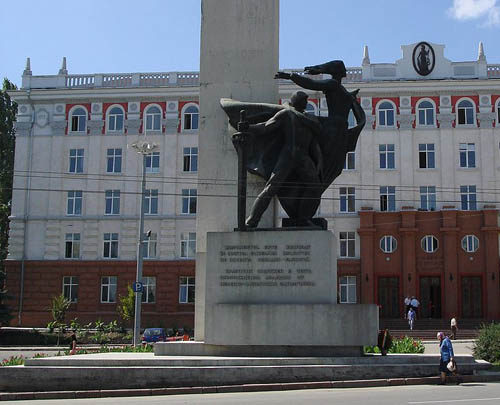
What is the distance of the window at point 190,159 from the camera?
55.7m

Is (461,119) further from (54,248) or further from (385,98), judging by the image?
(54,248)

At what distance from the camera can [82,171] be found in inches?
2218

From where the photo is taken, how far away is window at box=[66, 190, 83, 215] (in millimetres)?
55906

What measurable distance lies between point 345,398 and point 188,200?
4350 centimetres

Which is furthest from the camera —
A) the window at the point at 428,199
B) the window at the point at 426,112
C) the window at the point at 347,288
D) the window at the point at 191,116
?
the window at the point at 191,116

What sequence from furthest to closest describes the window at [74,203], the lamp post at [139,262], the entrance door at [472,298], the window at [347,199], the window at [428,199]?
the window at [74,203] → the window at [347,199] → the window at [428,199] → the entrance door at [472,298] → the lamp post at [139,262]

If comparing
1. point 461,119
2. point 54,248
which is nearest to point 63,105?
point 54,248

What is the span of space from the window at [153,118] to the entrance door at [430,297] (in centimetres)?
2366

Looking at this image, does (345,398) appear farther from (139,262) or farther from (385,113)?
(385,113)

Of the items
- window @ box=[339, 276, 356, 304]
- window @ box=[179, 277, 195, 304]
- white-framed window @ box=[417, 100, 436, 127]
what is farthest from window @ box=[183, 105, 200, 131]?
white-framed window @ box=[417, 100, 436, 127]

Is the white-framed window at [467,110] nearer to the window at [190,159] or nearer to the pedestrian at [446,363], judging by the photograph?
the window at [190,159]

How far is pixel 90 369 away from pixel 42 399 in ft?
3.37

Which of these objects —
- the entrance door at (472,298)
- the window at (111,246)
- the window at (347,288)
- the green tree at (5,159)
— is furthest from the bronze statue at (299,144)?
the green tree at (5,159)

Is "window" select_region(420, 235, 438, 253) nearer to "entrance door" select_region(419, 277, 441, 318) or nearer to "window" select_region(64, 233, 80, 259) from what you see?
"entrance door" select_region(419, 277, 441, 318)
